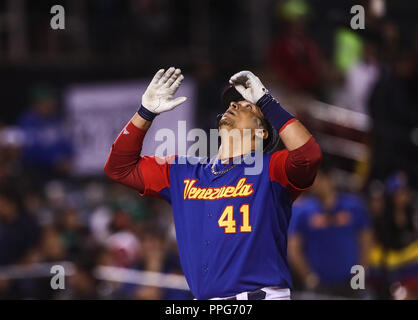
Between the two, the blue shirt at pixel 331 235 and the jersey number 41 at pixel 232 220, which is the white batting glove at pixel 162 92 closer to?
the jersey number 41 at pixel 232 220

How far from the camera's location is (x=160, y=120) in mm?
11750

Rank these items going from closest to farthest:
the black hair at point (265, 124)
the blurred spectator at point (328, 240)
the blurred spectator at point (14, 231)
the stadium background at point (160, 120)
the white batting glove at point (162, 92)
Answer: the white batting glove at point (162, 92) → the black hair at point (265, 124) → the blurred spectator at point (328, 240) → the stadium background at point (160, 120) → the blurred spectator at point (14, 231)

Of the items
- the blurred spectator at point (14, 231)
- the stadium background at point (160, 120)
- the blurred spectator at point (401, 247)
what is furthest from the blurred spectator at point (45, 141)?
the blurred spectator at point (401, 247)

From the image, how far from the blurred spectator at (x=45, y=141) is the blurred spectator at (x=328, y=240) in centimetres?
460

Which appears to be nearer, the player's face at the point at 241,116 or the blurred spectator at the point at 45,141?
the player's face at the point at 241,116

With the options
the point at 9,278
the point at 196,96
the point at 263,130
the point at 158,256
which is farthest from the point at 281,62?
the point at 263,130

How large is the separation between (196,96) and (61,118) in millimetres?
1947

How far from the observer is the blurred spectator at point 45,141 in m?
11.7

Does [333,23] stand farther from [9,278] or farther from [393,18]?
[393,18]

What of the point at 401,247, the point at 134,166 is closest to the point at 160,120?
the point at 401,247

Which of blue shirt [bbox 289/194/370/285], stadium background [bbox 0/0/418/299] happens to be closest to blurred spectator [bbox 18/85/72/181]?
stadium background [bbox 0/0/418/299]

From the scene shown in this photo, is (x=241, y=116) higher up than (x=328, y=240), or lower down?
higher up

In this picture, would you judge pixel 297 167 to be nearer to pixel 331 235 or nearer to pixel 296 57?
pixel 331 235

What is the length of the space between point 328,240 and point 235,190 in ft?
12.4
